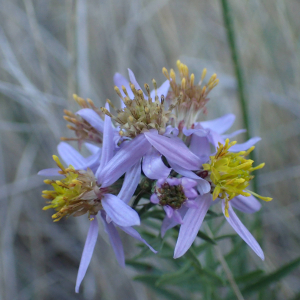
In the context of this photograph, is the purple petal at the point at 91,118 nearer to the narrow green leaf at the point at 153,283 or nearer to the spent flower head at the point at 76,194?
the spent flower head at the point at 76,194

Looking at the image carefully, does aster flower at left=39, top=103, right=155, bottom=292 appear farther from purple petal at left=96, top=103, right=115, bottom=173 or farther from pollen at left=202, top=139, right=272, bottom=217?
pollen at left=202, top=139, right=272, bottom=217

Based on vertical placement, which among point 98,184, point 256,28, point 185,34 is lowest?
point 98,184

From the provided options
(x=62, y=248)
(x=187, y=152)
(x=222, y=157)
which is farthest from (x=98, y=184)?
(x=62, y=248)

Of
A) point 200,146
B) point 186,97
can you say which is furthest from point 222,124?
point 200,146

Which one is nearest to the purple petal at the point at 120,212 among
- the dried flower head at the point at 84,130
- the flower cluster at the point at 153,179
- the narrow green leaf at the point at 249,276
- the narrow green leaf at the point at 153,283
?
the flower cluster at the point at 153,179

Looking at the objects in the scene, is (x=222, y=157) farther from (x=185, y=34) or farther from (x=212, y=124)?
(x=185, y=34)

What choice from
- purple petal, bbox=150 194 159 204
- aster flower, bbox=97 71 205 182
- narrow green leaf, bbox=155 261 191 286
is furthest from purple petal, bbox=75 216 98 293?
narrow green leaf, bbox=155 261 191 286
